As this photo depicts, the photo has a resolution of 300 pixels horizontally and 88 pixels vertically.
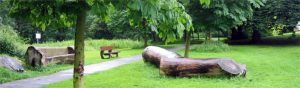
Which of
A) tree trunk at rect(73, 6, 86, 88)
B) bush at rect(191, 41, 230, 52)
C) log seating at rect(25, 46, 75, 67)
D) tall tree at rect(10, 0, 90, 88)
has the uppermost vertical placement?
tall tree at rect(10, 0, 90, 88)

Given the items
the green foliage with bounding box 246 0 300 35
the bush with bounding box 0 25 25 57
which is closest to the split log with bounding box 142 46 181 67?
the bush with bounding box 0 25 25 57

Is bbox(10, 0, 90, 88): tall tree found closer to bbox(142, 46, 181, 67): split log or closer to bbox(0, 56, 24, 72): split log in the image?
bbox(0, 56, 24, 72): split log

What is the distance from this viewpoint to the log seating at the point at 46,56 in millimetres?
15992

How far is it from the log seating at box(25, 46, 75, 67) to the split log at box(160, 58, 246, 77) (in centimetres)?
543

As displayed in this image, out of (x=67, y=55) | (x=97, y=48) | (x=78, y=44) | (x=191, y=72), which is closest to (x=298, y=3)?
(x=97, y=48)

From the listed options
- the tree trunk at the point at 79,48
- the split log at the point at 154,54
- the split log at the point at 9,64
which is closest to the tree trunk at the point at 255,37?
the split log at the point at 154,54

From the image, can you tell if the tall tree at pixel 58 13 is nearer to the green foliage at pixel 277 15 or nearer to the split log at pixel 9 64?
the split log at pixel 9 64

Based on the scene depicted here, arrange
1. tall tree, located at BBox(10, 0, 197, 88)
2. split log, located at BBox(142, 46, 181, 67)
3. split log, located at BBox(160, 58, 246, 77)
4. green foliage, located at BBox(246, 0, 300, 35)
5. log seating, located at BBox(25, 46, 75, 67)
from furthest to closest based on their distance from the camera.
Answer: green foliage, located at BBox(246, 0, 300, 35)
split log, located at BBox(142, 46, 181, 67)
log seating, located at BBox(25, 46, 75, 67)
split log, located at BBox(160, 58, 246, 77)
tall tree, located at BBox(10, 0, 197, 88)

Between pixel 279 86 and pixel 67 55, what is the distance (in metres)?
10.6

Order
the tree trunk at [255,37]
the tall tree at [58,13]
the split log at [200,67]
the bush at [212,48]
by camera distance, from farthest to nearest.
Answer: the tree trunk at [255,37]
the bush at [212,48]
the split log at [200,67]
the tall tree at [58,13]

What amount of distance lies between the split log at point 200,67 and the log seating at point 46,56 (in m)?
5.43

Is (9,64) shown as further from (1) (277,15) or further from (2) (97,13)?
(1) (277,15)

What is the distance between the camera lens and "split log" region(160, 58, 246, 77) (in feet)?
40.7

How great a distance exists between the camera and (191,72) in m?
12.7
